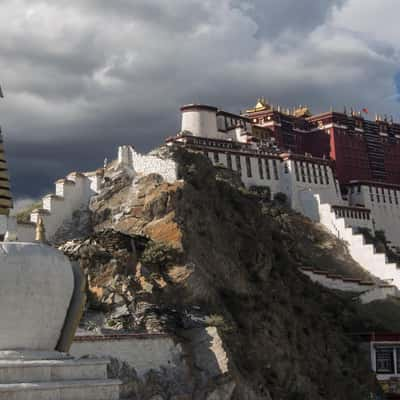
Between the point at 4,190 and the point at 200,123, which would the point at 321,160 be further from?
the point at 4,190

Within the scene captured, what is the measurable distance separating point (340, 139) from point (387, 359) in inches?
1327

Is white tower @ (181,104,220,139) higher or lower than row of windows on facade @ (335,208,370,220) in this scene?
higher

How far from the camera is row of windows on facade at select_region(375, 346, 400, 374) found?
41.1 m

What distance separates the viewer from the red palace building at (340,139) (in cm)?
7144

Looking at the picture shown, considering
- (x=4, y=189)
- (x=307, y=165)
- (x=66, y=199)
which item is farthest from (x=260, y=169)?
(x=4, y=189)

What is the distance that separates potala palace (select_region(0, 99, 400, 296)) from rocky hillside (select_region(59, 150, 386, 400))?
1390mm

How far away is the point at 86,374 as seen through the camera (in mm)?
17062

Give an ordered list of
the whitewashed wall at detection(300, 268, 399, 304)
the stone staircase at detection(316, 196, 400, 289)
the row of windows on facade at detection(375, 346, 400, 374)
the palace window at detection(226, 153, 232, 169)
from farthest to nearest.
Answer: the palace window at detection(226, 153, 232, 169)
the stone staircase at detection(316, 196, 400, 289)
the whitewashed wall at detection(300, 268, 399, 304)
the row of windows on facade at detection(375, 346, 400, 374)

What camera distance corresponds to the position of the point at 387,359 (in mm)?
41406

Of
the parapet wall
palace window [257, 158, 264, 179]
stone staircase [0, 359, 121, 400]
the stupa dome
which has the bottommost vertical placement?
stone staircase [0, 359, 121, 400]

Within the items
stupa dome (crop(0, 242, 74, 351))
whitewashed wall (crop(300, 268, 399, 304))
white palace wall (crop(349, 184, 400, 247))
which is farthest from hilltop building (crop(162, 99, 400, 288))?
stupa dome (crop(0, 242, 74, 351))

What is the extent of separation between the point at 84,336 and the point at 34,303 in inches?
449

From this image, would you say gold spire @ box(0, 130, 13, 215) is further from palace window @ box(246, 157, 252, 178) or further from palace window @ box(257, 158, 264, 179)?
palace window @ box(257, 158, 264, 179)

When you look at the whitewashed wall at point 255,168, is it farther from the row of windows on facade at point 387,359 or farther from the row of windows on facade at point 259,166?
the row of windows on facade at point 387,359
